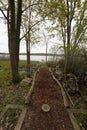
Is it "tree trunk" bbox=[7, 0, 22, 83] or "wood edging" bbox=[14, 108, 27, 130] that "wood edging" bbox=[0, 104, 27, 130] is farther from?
"tree trunk" bbox=[7, 0, 22, 83]

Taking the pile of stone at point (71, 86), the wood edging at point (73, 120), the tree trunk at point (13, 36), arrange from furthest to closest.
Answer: the tree trunk at point (13, 36) → the pile of stone at point (71, 86) → the wood edging at point (73, 120)

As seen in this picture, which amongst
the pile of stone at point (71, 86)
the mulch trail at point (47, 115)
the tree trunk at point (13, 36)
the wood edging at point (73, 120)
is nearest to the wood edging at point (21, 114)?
the mulch trail at point (47, 115)

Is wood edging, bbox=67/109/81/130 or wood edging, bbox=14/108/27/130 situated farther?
wood edging, bbox=67/109/81/130

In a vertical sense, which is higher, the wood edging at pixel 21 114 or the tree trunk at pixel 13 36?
the tree trunk at pixel 13 36

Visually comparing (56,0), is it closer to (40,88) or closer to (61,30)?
(61,30)

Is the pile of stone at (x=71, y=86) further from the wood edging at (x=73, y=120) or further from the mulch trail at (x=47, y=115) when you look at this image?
the wood edging at (x=73, y=120)

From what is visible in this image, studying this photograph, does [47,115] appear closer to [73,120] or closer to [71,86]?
[73,120]

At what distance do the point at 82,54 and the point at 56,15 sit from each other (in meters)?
2.60

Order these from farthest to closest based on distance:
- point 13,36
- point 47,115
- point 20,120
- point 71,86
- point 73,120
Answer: point 13,36 → point 71,86 → point 47,115 → point 73,120 → point 20,120

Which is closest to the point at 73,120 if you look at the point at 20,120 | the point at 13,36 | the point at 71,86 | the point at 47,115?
the point at 47,115

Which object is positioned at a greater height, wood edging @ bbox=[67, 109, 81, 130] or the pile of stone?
the pile of stone

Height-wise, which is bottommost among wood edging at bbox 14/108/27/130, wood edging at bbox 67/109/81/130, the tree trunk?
wood edging at bbox 67/109/81/130

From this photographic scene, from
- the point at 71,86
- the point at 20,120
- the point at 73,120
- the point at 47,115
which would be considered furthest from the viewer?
the point at 71,86

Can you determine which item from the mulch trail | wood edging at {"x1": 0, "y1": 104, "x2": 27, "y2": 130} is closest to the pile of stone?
the mulch trail
